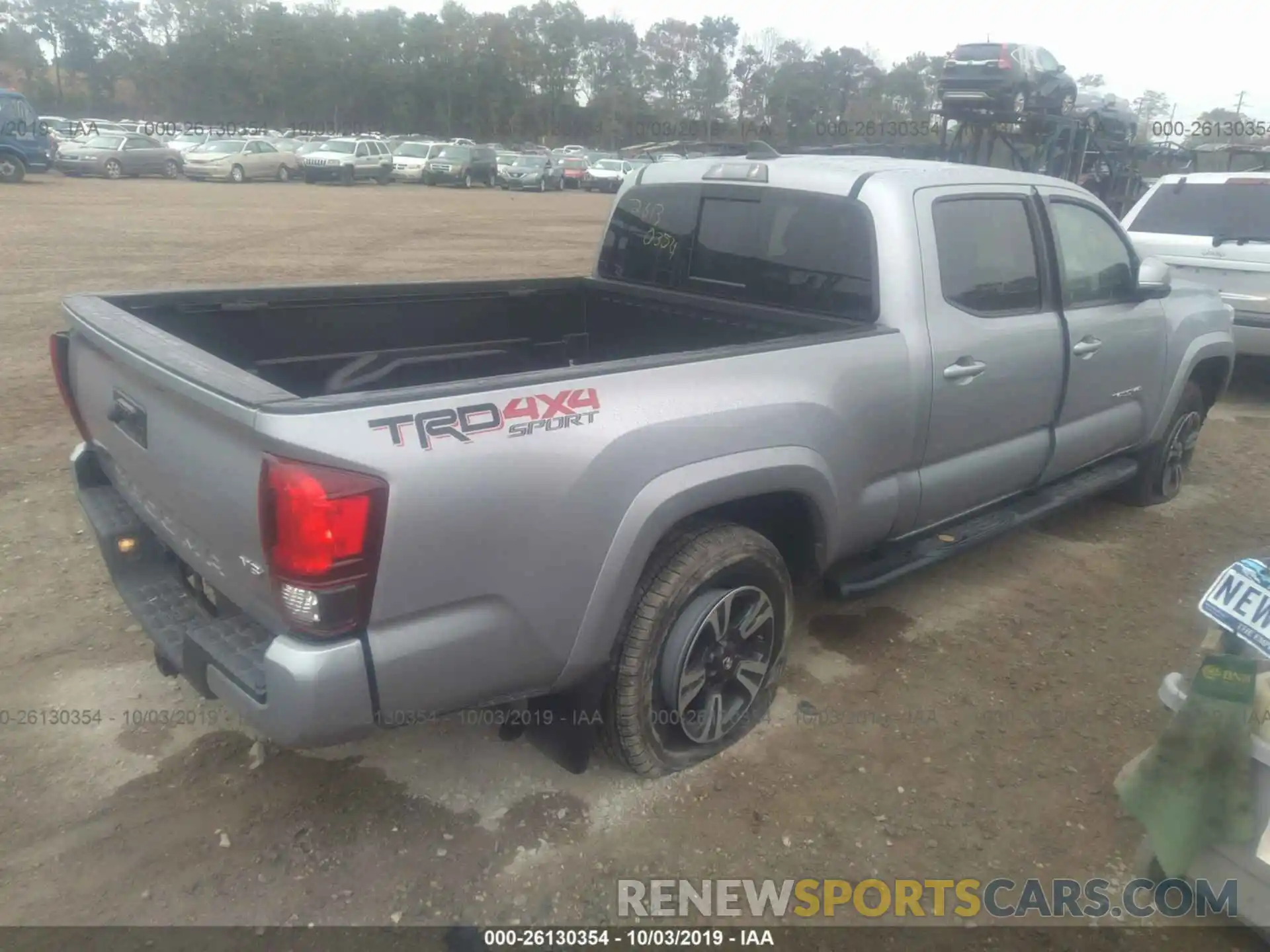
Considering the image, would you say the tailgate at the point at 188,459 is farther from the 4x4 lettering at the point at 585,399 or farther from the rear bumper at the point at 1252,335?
the rear bumper at the point at 1252,335

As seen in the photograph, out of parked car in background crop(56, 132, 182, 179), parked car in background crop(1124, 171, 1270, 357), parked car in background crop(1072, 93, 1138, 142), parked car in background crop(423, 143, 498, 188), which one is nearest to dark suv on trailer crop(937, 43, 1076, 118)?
parked car in background crop(1072, 93, 1138, 142)

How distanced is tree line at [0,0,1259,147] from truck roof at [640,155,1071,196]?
52.9m

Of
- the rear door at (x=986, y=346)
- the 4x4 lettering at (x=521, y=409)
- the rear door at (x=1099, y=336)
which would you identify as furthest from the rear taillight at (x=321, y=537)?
the rear door at (x=1099, y=336)

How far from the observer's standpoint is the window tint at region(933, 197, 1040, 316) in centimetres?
360

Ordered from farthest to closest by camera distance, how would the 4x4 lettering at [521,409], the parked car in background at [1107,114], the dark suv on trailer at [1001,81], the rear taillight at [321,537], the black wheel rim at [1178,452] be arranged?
the parked car in background at [1107,114] < the dark suv on trailer at [1001,81] < the black wheel rim at [1178,452] < the 4x4 lettering at [521,409] < the rear taillight at [321,537]

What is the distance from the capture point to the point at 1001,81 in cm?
1579

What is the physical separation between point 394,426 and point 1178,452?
5.16m

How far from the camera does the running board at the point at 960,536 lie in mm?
3494

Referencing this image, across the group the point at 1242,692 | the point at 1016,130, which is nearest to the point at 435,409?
the point at 1242,692

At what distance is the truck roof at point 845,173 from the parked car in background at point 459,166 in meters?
32.3

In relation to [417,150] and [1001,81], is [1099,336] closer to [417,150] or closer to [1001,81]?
[1001,81]

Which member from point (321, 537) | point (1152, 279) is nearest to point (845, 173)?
point (1152, 279)

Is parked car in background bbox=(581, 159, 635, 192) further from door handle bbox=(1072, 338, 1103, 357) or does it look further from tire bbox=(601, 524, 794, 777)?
tire bbox=(601, 524, 794, 777)

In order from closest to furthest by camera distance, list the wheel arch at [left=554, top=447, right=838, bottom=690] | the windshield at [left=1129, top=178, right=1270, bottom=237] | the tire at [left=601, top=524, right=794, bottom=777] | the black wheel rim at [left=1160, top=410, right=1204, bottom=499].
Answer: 1. the wheel arch at [left=554, top=447, right=838, bottom=690]
2. the tire at [left=601, top=524, right=794, bottom=777]
3. the black wheel rim at [left=1160, top=410, right=1204, bottom=499]
4. the windshield at [left=1129, top=178, right=1270, bottom=237]
